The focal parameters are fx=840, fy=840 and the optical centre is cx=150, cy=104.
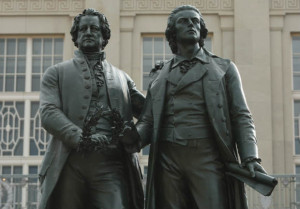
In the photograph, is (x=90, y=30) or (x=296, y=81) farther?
(x=296, y=81)

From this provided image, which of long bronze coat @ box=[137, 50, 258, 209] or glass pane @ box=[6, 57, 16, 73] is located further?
glass pane @ box=[6, 57, 16, 73]

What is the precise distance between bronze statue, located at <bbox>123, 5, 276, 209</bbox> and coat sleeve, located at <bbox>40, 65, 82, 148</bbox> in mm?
474

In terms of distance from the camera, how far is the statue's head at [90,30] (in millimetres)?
7828

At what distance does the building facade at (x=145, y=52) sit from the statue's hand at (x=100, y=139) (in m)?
14.5

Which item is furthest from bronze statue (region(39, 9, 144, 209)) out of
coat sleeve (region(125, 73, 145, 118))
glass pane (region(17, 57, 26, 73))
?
glass pane (region(17, 57, 26, 73))

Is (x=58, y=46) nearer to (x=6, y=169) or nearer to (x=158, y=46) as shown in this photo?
(x=158, y=46)

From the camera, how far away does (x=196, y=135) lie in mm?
7355

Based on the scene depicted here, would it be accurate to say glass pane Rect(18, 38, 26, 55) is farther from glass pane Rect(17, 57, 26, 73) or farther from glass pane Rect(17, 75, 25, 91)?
glass pane Rect(17, 75, 25, 91)

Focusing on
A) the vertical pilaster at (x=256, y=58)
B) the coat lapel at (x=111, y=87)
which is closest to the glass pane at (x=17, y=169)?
the vertical pilaster at (x=256, y=58)

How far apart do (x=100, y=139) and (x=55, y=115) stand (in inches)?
20.7

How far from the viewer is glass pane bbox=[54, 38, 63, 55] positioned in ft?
75.6

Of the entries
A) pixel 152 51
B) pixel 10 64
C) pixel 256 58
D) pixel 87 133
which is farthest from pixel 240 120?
pixel 10 64

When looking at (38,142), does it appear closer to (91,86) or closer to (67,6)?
(67,6)

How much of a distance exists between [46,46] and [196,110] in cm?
1608
